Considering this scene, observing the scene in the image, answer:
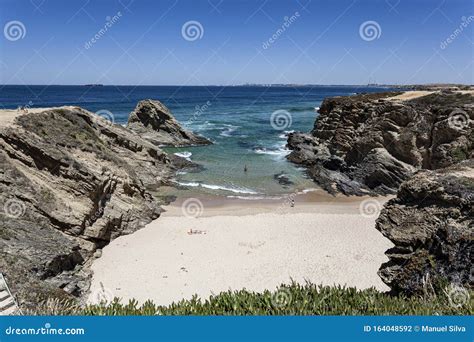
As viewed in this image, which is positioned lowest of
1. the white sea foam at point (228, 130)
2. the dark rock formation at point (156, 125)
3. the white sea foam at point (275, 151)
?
the white sea foam at point (275, 151)

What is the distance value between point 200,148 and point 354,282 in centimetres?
3491

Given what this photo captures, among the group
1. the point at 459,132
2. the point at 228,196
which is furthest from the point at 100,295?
the point at 459,132

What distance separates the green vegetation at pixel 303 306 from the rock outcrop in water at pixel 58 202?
612 centimetres

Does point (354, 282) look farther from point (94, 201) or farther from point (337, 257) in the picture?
point (94, 201)

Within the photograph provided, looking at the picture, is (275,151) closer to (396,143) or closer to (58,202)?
(396,143)

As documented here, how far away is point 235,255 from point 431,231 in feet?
29.3

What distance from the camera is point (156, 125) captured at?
164 feet

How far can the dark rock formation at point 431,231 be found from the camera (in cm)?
1067

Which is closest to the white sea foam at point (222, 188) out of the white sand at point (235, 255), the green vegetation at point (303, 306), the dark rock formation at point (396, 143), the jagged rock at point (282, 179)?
the jagged rock at point (282, 179)

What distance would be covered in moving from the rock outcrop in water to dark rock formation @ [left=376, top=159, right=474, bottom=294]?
35.8ft

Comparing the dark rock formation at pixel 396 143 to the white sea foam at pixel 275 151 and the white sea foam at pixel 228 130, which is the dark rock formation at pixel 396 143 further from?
the white sea foam at pixel 228 130

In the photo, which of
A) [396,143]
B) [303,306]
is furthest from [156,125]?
[303,306]

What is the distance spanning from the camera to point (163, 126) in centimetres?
5053


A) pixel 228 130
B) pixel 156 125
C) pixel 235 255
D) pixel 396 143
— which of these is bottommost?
→ pixel 235 255
